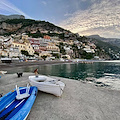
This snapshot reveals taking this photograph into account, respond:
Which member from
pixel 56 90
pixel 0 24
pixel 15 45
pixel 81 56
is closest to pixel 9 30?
pixel 0 24

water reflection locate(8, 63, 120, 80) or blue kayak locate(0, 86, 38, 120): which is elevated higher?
blue kayak locate(0, 86, 38, 120)

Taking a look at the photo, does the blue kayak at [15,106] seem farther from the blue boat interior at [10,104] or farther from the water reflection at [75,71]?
the water reflection at [75,71]

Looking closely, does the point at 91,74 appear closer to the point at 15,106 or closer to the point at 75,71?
the point at 75,71

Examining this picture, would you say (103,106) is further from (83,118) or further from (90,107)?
(83,118)

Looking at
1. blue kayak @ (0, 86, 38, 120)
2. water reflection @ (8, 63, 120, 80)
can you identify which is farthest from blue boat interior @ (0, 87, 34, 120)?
water reflection @ (8, 63, 120, 80)

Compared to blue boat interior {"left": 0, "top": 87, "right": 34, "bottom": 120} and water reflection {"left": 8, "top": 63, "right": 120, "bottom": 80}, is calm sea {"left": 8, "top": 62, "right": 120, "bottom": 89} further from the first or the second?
blue boat interior {"left": 0, "top": 87, "right": 34, "bottom": 120}

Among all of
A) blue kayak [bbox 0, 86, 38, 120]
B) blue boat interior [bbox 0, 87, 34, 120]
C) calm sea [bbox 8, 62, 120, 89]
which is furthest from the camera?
calm sea [bbox 8, 62, 120, 89]

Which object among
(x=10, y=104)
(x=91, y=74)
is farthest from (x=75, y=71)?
(x=10, y=104)

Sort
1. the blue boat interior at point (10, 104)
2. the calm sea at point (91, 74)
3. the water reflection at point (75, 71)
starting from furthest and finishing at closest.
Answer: the water reflection at point (75, 71) → the calm sea at point (91, 74) → the blue boat interior at point (10, 104)

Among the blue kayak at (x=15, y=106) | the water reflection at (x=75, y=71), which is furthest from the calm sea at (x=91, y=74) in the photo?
the blue kayak at (x=15, y=106)

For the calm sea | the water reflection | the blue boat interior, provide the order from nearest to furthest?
the blue boat interior
the calm sea
the water reflection

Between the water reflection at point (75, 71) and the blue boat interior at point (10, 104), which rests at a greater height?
the blue boat interior at point (10, 104)

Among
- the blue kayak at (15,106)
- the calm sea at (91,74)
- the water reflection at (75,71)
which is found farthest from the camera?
the water reflection at (75,71)

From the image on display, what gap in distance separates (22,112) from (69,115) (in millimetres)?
1961
